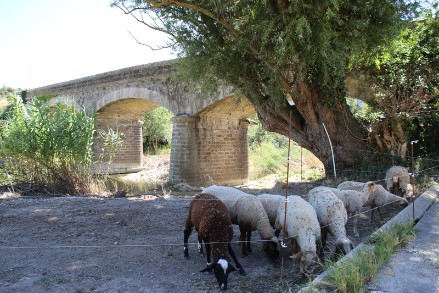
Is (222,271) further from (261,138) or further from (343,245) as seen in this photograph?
(261,138)

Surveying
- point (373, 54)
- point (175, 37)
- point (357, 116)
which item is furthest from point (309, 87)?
point (175, 37)

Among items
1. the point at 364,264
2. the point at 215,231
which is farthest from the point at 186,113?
the point at 364,264

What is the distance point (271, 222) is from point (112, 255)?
2.00 meters

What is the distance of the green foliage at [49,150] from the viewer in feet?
29.5

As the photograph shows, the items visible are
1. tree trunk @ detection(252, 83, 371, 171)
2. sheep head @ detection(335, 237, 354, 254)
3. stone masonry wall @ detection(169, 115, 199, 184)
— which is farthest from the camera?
stone masonry wall @ detection(169, 115, 199, 184)

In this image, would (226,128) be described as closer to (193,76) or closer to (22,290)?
(193,76)

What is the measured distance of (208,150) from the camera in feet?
46.9

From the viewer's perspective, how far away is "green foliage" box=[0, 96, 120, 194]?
8.98 metres

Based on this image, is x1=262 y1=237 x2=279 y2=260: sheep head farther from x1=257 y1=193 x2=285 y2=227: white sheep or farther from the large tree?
the large tree

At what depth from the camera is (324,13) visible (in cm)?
723

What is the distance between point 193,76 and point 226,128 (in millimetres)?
6072

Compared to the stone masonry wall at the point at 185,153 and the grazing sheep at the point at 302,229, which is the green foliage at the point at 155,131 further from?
the grazing sheep at the point at 302,229

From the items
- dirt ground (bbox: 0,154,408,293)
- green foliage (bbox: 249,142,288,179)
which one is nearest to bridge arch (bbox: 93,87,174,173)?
green foliage (bbox: 249,142,288,179)

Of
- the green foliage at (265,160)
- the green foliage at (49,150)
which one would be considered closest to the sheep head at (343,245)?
the green foliage at (49,150)
